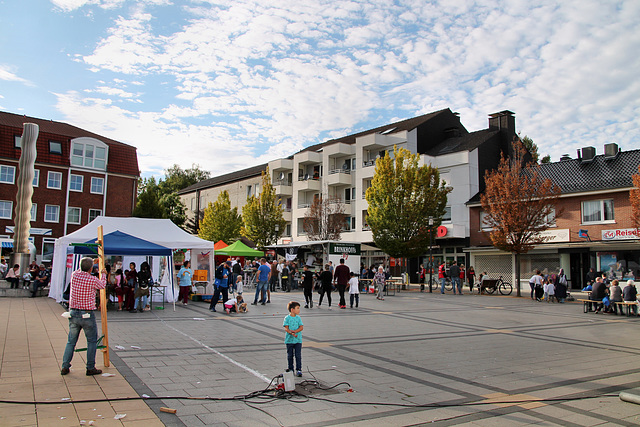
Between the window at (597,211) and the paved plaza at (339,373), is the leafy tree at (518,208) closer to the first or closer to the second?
the window at (597,211)

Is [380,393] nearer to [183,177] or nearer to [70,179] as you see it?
[70,179]

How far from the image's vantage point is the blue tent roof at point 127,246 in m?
15.0

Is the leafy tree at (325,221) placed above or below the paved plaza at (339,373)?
above

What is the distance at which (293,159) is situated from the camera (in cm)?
5116

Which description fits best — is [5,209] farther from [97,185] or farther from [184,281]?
[184,281]

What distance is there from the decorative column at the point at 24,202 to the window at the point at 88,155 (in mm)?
20961

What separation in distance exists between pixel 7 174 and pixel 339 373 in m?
41.5

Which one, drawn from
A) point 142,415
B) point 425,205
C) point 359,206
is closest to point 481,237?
point 425,205

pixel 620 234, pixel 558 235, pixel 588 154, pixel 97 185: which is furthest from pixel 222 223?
pixel 620 234

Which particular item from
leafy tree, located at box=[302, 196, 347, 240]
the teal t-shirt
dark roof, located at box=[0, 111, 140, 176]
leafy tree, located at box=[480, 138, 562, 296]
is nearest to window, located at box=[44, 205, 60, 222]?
dark roof, located at box=[0, 111, 140, 176]

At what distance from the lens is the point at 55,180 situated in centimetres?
4144

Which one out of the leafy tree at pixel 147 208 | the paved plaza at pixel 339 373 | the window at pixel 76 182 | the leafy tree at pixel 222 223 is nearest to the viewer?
the paved plaza at pixel 339 373

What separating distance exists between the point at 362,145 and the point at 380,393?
1488 inches

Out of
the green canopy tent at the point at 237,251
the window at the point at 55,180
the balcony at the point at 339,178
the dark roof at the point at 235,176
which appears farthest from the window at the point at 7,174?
the balcony at the point at 339,178
